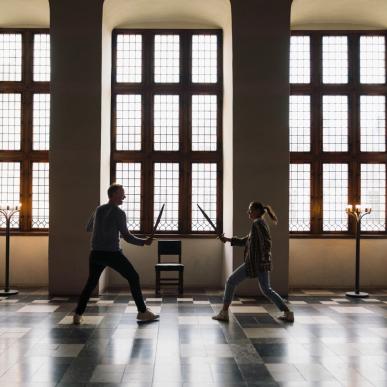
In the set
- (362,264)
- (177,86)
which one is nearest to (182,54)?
(177,86)

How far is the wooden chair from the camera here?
897 cm

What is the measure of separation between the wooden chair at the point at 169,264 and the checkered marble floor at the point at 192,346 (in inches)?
35.9

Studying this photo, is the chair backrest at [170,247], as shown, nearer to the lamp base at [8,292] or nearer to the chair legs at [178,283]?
the chair legs at [178,283]

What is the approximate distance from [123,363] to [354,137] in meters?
7.31

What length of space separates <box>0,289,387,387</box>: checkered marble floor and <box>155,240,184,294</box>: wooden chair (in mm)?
911

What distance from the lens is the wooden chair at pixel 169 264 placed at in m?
8.97

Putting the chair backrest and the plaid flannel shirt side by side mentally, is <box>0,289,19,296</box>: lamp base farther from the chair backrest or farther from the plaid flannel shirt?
the plaid flannel shirt

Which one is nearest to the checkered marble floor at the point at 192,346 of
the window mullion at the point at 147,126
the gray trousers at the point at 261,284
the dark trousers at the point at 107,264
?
the gray trousers at the point at 261,284

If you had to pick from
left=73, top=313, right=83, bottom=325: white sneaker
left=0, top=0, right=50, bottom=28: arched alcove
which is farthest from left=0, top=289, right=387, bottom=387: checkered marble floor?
left=0, top=0, right=50, bottom=28: arched alcove

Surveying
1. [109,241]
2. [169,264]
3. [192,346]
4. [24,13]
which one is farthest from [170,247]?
[24,13]

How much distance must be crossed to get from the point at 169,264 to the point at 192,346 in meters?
3.87

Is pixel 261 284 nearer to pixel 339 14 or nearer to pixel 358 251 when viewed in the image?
pixel 358 251

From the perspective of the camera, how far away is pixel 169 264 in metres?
9.14

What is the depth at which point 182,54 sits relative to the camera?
33.8ft
